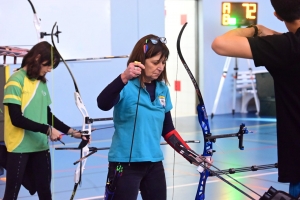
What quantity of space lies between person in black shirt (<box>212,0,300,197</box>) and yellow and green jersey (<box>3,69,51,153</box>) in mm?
1683

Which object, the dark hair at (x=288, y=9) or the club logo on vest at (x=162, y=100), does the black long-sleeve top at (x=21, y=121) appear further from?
the dark hair at (x=288, y=9)

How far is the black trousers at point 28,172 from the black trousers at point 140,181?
86 centimetres

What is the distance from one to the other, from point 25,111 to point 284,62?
6.35ft

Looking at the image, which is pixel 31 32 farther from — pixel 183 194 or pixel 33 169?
pixel 33 169

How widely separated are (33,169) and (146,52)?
125 centimetres

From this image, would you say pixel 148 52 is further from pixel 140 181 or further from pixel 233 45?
pixel 233 45

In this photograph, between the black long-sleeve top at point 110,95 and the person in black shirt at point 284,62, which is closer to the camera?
the person in black shirt at point 284,62

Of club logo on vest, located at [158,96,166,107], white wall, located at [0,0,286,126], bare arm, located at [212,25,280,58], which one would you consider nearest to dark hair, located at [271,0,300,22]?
bare arm, located at [212,25,280,58]

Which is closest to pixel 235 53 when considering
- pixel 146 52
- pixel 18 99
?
pixel 146 52

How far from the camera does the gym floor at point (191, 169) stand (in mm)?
4766

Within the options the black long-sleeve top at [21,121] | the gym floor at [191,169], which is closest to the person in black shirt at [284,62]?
the gym floor at [191,169]

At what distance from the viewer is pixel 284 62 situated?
186 centimetres

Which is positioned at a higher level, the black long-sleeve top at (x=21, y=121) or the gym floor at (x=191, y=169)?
the black long-sleeve top at (x=21, y=121)

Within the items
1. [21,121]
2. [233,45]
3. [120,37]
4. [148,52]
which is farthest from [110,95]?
[120,37]
